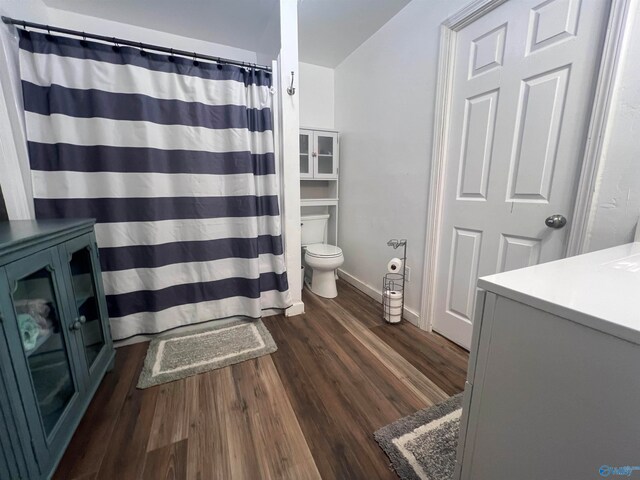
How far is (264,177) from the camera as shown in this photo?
191cm

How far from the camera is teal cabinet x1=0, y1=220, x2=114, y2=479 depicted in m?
0.77

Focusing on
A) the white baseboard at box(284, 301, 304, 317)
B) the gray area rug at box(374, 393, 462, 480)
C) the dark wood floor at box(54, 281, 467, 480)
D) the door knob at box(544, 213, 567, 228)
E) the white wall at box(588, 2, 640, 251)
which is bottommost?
the dark wood floor at box(54, 281, 467, 480)

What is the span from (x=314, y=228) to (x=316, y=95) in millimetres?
1426

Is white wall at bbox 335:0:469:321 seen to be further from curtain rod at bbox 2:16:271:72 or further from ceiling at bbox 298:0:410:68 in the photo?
curtain rod at bbox 2:16:271:72

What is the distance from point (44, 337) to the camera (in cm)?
98

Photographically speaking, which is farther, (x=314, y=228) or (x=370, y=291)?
(x=314, y=228)

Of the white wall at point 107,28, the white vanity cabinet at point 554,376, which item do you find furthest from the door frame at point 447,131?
the white wall at point 107,28

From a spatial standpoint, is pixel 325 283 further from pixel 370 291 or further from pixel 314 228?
pixel 314 228

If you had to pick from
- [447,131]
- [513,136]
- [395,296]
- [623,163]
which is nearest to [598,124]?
[623,163]

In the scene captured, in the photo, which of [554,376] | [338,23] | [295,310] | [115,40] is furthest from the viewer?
[295,310]

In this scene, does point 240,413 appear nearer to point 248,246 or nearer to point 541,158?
point 248,246

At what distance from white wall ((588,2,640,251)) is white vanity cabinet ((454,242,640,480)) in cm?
40

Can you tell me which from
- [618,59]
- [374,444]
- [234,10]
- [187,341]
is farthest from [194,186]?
[618,59]

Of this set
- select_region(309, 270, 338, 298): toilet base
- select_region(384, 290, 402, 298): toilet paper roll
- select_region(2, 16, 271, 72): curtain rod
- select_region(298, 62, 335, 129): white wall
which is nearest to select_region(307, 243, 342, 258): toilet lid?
select_region(309, 270, 338, 298): toilet base
